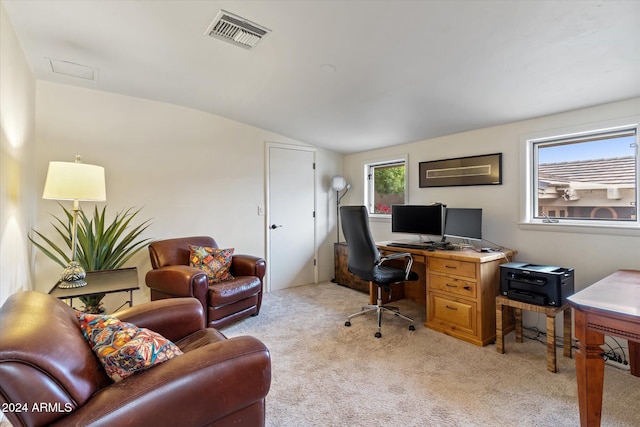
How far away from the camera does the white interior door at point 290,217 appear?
424 centimetres

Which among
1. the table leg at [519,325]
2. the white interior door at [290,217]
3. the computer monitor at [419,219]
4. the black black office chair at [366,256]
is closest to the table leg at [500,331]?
the table leg at [519,325]

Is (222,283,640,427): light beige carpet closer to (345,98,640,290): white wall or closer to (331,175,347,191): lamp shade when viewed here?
(345,98,640,290): white wall

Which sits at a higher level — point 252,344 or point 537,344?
point 252,344

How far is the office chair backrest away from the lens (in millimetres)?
2867

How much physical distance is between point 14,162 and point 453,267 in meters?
3.42

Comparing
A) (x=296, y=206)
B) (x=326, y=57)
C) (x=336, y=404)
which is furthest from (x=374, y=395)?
(x=296, y=206)

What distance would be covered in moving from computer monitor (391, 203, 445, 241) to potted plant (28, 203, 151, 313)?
2.91m

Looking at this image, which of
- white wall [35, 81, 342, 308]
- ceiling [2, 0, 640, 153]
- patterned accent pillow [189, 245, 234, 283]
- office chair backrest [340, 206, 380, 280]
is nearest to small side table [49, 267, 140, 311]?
patterned accent pillow [189, 245, 234, 283]

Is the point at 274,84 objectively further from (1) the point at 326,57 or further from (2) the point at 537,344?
(2) the point at 537,344

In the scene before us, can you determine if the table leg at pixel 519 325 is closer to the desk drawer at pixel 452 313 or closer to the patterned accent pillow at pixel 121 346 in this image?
the desk drawer at pixel 452 313

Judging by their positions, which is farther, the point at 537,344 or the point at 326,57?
the point at 537,344

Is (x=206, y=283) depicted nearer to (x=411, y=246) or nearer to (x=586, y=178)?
(x=411, y=246)

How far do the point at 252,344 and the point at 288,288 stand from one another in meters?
3.17

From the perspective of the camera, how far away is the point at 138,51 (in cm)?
233
